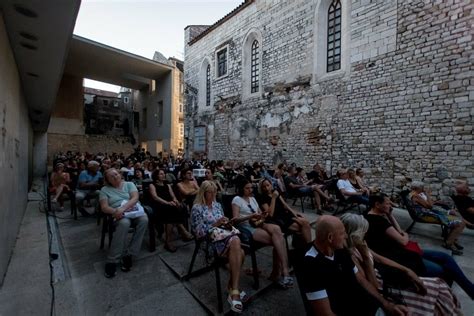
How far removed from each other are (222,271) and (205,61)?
14.5 metres

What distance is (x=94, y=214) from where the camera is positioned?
5.05 meters

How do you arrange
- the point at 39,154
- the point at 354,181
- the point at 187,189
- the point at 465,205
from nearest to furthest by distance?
the point at 465,205, the point at 187,189, the point at 354,181, the point at 39,154

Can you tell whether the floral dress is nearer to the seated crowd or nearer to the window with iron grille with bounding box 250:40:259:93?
the seated crowd

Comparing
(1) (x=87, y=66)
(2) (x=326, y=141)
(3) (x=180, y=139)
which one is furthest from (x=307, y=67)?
(1) (x=87, y=66)

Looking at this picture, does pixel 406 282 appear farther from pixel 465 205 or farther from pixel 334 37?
pixel 334 37

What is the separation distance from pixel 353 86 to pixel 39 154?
13.3 metres

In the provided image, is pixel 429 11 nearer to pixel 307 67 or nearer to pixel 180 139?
pixel 307 67

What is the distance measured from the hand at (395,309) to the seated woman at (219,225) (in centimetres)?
116

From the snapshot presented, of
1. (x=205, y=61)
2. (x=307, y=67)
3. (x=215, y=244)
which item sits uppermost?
(x=205, y=61)

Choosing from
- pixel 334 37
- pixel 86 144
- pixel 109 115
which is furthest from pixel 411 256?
pixel 109 115

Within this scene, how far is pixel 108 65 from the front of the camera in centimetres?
1672

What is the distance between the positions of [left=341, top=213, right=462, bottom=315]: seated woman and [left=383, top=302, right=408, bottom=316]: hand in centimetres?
11

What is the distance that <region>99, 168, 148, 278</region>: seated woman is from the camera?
9.04 feet

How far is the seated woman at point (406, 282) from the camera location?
1.72 metres
